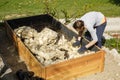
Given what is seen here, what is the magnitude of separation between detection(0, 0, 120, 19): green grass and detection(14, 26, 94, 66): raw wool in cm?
302

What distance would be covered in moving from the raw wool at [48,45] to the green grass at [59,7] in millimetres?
3025

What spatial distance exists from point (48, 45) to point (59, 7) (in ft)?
15.9

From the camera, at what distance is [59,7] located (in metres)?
13.8

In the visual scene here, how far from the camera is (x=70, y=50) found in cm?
881

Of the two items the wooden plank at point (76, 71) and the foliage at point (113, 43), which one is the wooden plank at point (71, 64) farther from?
the foliage at point (113, 43)

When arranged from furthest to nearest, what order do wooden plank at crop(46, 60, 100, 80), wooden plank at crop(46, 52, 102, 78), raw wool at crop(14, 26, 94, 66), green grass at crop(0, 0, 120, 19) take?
green grass at crop(0, 0, 120, 19)
raw wool at crop(14, 26, 94, 66)
wooden plank at crop(46, 60, 100, 80)
wooden plank at crop(46, 52, 102, 78)

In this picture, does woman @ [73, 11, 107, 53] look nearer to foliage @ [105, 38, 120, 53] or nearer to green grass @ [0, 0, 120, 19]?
foliage @ [105, 38, 120, 53]

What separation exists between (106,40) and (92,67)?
7.96 feet

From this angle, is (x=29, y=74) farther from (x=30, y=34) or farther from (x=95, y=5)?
(x=95, y=5)

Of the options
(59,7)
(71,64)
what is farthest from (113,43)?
(59,7)

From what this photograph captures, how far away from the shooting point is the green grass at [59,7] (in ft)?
42.5

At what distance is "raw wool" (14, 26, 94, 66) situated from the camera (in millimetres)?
8336

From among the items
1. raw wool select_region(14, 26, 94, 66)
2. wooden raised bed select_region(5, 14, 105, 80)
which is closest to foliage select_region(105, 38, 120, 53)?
raw wool select_region(14, 26, 94, 66)

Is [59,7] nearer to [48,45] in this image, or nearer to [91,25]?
[48,45]
